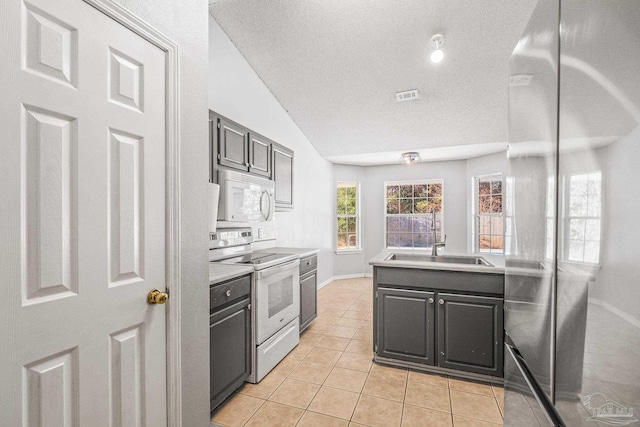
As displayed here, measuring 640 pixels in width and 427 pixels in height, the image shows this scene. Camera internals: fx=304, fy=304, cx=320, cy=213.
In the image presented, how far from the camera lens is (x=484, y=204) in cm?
536

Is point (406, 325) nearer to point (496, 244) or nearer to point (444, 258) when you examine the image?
point (444, 258)

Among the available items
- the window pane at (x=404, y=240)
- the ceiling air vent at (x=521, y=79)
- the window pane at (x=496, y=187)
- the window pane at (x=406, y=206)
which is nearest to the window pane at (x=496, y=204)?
the window pane at (x=496, y=187)

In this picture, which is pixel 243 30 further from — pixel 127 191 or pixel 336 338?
pixel 336 338

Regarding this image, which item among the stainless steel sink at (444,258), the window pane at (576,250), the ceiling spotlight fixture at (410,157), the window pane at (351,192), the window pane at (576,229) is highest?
the ceiling spotlight fixture at (410,157)

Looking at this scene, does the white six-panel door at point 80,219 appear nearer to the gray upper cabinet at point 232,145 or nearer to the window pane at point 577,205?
the gray upper cabinet at point 232,145

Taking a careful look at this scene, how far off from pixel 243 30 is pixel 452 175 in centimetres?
441

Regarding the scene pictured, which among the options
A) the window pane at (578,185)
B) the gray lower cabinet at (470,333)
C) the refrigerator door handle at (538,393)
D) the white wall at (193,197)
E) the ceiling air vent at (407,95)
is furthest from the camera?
the ceiling air vent at (407,95)

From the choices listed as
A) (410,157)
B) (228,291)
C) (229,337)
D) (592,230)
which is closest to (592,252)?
(592,230)

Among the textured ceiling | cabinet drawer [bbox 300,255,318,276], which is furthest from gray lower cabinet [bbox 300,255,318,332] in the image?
the textured ceiling

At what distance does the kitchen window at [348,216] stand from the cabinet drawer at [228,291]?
3.99 metres

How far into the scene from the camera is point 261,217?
293 centimetres

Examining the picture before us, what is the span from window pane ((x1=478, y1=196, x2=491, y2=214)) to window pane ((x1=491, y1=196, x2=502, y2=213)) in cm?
6

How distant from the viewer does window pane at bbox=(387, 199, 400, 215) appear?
619cm

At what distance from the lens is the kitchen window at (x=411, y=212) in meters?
5.92
